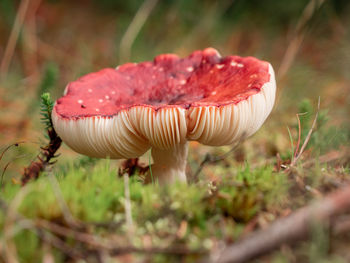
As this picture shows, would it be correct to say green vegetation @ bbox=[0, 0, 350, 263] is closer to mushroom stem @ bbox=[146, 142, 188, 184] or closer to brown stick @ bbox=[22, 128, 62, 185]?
brown stick @ bbox=[22, 128, 62, 185]

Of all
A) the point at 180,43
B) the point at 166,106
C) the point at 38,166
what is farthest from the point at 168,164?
the point at 180,43

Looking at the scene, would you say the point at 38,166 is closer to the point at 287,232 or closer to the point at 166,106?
the point at 166,106

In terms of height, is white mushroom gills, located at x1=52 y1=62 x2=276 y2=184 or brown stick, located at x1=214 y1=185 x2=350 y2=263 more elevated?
white mushroom gills, located at x1=52 y1=62 x2=276 y2=184

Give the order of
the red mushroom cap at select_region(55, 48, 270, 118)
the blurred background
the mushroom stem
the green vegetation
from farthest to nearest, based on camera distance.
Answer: the blurred background, the mushroom stem, the red mushroom cap at select_region(55, 48, 270, 118), the green vegetation

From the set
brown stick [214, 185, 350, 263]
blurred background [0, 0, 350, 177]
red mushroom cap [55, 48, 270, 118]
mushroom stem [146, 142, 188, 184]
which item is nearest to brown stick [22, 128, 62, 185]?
red mushroom cap [55, 48, 270, 118]

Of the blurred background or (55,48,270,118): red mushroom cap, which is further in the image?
the blurred background

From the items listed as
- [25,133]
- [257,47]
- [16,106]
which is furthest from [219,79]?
[257,47]

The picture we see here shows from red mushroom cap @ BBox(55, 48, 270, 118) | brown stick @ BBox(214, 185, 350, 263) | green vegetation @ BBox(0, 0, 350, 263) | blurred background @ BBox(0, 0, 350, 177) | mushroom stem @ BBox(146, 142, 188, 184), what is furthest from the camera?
blurred background @ BBox(0, 0, 350, 177)
